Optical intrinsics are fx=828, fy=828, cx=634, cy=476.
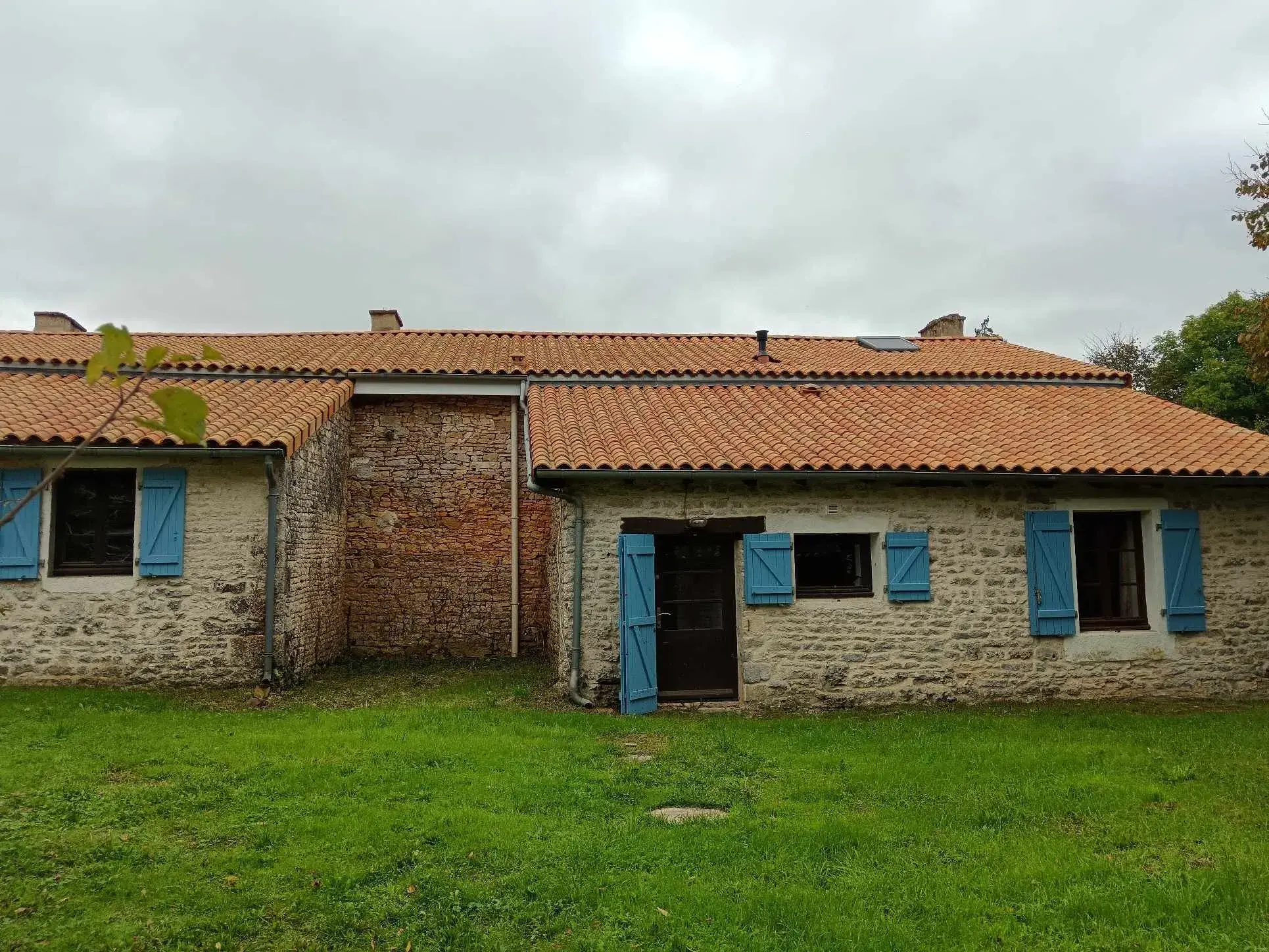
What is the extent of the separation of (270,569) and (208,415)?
197cm

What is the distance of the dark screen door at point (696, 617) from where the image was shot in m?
9.36

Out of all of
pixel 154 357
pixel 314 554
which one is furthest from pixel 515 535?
pixel 154 357

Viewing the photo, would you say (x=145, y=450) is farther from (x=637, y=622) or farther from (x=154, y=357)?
(x=154, y=357)

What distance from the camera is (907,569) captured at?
9.19 m

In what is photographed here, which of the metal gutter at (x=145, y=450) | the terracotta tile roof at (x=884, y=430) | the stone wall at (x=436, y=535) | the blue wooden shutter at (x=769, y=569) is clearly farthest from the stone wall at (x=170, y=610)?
the blue wooden shutter at (x=769, y=569)

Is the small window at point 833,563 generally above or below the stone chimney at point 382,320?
below

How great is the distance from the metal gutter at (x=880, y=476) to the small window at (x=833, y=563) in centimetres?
74

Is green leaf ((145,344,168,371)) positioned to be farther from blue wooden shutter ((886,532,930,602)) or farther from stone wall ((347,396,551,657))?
stone wall ((347,396,551,657))

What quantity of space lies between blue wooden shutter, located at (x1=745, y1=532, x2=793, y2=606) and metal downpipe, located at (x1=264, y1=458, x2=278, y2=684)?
17.4 feet

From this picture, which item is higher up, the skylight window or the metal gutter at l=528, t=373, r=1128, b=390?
the skylight window

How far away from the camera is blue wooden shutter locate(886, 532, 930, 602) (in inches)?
361

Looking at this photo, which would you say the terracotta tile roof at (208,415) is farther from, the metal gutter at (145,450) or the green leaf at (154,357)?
the green leaf at (154,357)

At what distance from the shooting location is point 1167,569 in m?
9.56

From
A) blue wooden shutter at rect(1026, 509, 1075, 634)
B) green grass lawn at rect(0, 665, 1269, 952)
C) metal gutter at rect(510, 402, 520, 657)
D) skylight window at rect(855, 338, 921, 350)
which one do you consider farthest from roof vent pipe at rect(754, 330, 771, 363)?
green grass lawn at rect(0, 665, 1269, 952)
